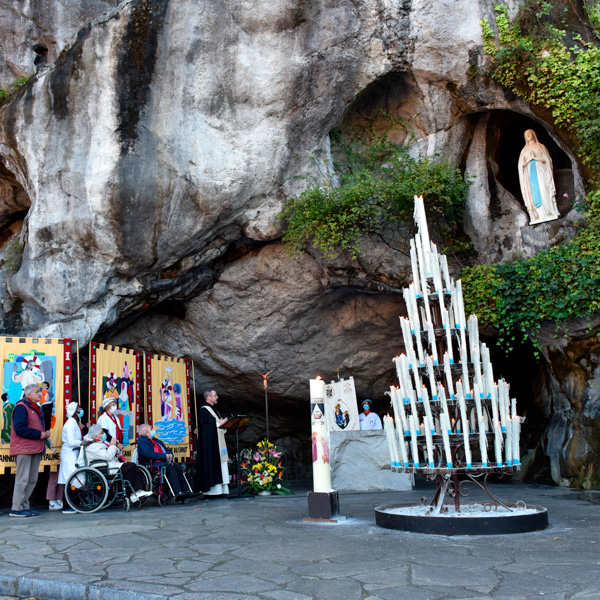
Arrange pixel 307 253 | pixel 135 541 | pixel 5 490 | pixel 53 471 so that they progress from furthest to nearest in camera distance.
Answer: pixel 307 253
pixel 5 490
pixel 53 471
pixel 135 541

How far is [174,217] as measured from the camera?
33.9 feet

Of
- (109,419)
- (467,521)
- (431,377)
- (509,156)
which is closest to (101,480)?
(109,419)

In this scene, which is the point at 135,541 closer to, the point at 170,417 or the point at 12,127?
the point at 170,417

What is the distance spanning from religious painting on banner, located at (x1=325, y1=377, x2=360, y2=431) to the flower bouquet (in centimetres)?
156

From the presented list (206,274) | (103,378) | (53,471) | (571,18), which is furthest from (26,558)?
(571,18)

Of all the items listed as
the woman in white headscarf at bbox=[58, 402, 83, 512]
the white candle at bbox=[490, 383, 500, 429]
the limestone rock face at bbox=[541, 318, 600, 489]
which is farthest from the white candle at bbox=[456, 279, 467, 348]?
the woman in white headscarf at bbox=[58, 402, 83, 512]

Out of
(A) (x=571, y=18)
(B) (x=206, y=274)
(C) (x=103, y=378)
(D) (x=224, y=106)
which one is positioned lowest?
(C) (x=103, y=378)

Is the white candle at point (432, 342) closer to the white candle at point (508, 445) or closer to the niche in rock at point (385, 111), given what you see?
the white candle at point (508, 445)

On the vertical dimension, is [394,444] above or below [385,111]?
below

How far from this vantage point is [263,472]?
10164mm

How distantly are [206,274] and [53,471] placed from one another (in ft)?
14.1

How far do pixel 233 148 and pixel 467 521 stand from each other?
7056 mm

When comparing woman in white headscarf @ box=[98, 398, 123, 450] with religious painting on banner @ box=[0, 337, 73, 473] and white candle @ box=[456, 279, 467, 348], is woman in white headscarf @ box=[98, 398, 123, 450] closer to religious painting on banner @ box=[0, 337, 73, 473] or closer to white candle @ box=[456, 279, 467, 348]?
religious painting on banner @ box=[0, 337, 73, 473]

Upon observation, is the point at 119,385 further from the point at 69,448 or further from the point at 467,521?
the point at 467,521
